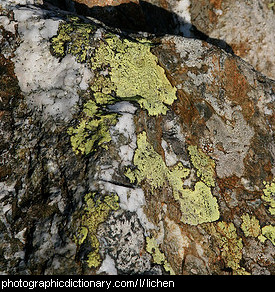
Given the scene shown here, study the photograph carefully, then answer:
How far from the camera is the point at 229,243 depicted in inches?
167

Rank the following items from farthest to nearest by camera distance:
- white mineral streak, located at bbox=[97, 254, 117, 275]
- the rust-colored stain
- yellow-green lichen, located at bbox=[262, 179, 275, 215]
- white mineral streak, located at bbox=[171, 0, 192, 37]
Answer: white mineral streak, located at bbox=[171, 0, 192, 37], the rust-colored stain, yellow-green lichen, located at bbox=[262, 179, 275, 215], white mineral streak, located at bbox=[97, 254, 117, 275]

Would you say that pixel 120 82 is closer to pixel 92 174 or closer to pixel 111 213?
pixel 92 174

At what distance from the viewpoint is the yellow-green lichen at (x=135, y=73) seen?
4.45 meters

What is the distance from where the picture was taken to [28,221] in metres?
3.52

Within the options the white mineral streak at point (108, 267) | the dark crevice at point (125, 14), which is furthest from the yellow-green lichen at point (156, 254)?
the dark crevice at point (125, 14)

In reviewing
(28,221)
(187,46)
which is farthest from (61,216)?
(187,46)

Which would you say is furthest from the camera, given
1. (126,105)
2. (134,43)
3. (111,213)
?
(134,43)

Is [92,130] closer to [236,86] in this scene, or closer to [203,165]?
[203,165]

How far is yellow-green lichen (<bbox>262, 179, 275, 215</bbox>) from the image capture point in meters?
4.67

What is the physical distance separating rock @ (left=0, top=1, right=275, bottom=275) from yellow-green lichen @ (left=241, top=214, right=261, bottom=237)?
0.01 meters

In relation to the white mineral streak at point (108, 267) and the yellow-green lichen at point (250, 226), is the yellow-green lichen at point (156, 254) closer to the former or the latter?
the white mineral streak at point (108, 267)

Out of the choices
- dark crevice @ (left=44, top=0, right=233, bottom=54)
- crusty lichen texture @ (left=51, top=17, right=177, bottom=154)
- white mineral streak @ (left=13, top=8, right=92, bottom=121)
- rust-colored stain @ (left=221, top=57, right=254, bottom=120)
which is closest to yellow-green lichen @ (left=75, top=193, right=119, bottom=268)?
crusty lichen texture @ (left=51, top=17, right=177, bottom=154)

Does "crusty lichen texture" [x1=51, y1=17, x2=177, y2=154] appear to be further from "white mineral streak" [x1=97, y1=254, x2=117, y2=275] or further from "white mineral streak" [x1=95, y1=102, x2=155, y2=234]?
"white mineral streak" [x1=97, y1=254, x2=117, y2=275]
